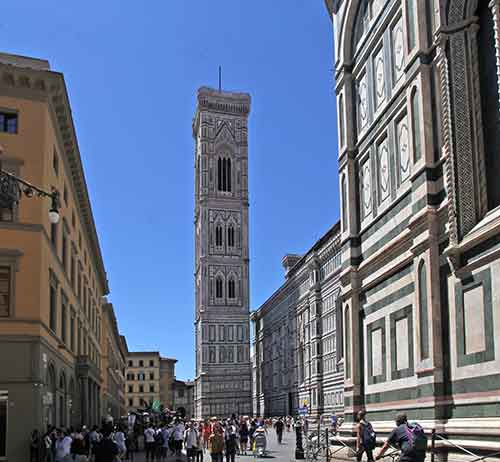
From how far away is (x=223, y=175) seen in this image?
14400 cm

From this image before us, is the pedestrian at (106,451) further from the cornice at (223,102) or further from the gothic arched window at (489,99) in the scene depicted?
the cornice at (223,102)

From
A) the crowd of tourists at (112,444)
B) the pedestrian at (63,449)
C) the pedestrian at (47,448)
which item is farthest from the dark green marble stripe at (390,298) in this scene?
the pedestrian at (47,448)

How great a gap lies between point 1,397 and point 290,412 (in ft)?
282

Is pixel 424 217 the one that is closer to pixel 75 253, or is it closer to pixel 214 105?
pixel 75 253

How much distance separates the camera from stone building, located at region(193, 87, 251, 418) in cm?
13812

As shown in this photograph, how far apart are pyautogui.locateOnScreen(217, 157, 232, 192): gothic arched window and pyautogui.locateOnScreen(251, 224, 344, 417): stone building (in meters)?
19.2

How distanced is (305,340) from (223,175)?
170 feet

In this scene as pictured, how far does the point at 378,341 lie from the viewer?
2080 centimetres

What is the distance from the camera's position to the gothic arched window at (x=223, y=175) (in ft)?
470

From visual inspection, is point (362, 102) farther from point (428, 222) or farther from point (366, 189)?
point (428, 222)

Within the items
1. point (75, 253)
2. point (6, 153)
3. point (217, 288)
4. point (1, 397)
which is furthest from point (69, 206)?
point (217, 288)

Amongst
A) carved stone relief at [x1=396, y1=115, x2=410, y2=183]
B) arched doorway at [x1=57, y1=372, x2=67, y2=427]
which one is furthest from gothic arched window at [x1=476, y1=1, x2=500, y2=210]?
arched doorway at [x1=57, y1=372, x2=67, y2=427]

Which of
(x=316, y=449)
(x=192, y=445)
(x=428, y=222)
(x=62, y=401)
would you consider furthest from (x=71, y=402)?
(x=428, y=222)

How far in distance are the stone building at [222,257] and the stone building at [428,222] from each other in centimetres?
11660
